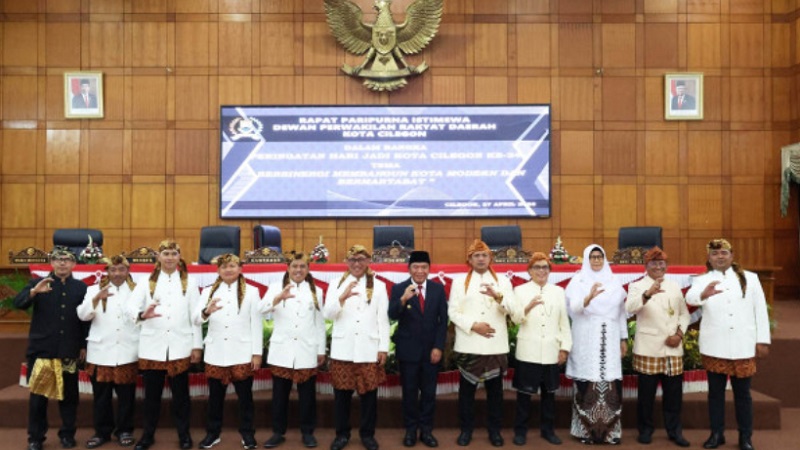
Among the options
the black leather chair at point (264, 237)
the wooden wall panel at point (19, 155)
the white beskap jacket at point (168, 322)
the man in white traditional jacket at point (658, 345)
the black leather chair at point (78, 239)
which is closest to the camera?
the white beskap jacket at point (168, 322)

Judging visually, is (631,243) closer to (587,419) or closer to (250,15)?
(587,419)

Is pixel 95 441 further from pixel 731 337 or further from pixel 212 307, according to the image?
pixel 731 337

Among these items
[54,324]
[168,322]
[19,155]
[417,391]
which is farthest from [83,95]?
[417,391]

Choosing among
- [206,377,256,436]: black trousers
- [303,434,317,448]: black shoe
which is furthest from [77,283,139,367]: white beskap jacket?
[303,434,317,448]: black shoe

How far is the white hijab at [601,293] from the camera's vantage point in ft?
15.3

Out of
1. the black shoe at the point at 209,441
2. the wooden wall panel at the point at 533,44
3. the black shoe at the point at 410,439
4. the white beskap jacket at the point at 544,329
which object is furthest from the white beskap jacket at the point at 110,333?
the wooden wall panel at the point at 533,44

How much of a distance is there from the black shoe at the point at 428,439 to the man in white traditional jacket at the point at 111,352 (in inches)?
77.1

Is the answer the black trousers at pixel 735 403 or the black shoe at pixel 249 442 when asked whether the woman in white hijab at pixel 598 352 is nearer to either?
the black trousers at pixel 735 403

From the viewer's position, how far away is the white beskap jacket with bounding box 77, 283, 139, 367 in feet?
15.0

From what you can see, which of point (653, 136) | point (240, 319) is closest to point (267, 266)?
point (240, 319)

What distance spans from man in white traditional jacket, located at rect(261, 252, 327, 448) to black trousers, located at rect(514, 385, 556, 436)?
54.1 inches

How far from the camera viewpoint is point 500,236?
8.28 meters

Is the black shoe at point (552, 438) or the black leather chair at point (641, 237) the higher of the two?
the black leather chair at point (641, 237)

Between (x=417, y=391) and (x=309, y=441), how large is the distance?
78cm
